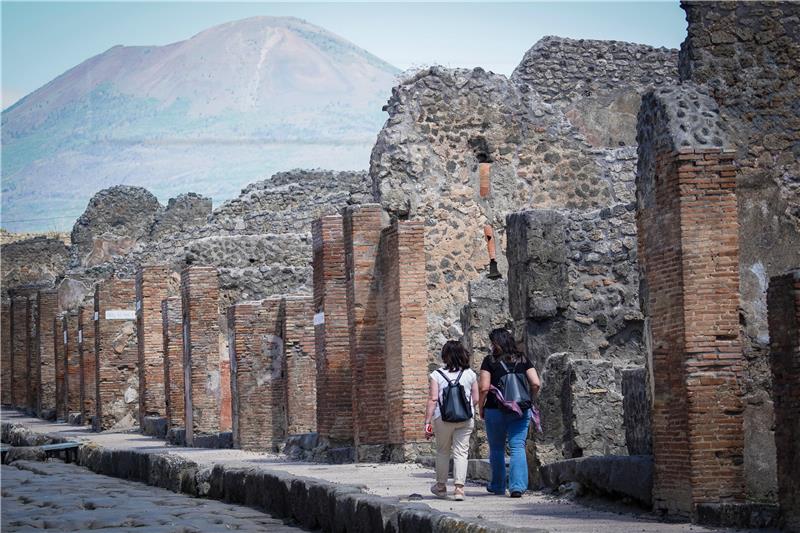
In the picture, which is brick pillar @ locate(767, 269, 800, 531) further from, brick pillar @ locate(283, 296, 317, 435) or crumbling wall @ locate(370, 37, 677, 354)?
brick pillar @ locate(283, 296, 317, 435)

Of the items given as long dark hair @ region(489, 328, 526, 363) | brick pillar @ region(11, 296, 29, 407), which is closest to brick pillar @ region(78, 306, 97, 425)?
brick pillar @ region(11, 296, 29, 407)

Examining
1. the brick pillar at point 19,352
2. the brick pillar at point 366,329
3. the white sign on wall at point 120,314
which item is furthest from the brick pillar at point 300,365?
the brick pillar at point 19,352

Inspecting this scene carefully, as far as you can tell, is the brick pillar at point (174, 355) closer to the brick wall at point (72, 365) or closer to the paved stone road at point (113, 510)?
the paved stone road at point (113, 510)

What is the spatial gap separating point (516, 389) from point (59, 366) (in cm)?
3162

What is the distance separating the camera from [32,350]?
158 ft

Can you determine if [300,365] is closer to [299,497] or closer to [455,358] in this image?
[455,358]

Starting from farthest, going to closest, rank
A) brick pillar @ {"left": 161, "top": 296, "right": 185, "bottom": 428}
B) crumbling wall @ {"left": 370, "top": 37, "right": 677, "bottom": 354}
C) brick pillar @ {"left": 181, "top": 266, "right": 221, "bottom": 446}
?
1. brick pillar @ {"left": 161, "top": 296, "right": 185, "bottom": 428}
2. brick pillar @ {"left": 181, "top": 266, "right": 221, "bottom": 446}
3. crumbling wall @ {"left": 370, "top": 37, "right": 677, "bottom": 354}

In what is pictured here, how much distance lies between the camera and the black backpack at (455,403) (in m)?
13.4

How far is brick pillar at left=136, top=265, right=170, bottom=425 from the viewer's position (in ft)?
105

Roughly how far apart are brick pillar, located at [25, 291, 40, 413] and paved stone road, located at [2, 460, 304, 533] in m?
28.9

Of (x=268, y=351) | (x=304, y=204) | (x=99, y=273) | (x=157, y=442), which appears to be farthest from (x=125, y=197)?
(x=268, y=351)

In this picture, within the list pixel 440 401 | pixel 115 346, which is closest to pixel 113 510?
pixel 440 401

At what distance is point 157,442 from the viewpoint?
29.1 meters

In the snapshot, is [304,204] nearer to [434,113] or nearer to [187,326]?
[187,326]
